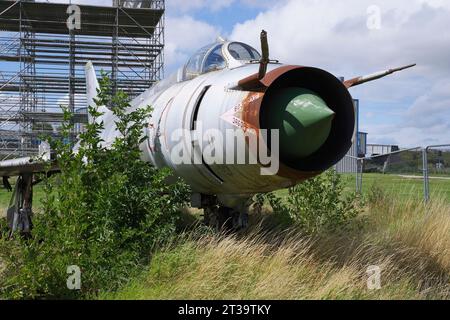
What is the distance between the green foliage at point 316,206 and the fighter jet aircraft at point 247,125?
211cm

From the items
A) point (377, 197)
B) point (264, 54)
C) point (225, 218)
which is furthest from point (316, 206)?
point (264, 54)

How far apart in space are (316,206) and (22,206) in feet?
17.9

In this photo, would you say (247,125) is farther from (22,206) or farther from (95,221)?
(22,206)

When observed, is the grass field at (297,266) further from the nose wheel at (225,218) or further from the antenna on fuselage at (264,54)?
the antenna on fuselage at (264,54)

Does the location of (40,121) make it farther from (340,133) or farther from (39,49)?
(340,133)

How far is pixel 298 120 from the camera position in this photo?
452 cm

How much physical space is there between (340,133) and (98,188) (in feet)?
8.50

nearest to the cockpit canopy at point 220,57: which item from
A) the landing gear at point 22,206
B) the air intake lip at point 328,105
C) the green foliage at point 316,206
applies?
the air intake lip at point 328,105

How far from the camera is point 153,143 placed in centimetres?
632

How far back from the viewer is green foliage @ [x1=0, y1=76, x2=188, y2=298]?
193 inches

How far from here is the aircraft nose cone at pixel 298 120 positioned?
14.7 ft

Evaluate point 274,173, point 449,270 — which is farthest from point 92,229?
point 449,270

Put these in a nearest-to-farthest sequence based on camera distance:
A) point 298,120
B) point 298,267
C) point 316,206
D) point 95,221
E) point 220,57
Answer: point 298,120, point 95,221, point 298,267, point 220,57, point 316,206

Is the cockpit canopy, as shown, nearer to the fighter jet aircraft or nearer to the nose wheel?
the fighter jet aircraft
